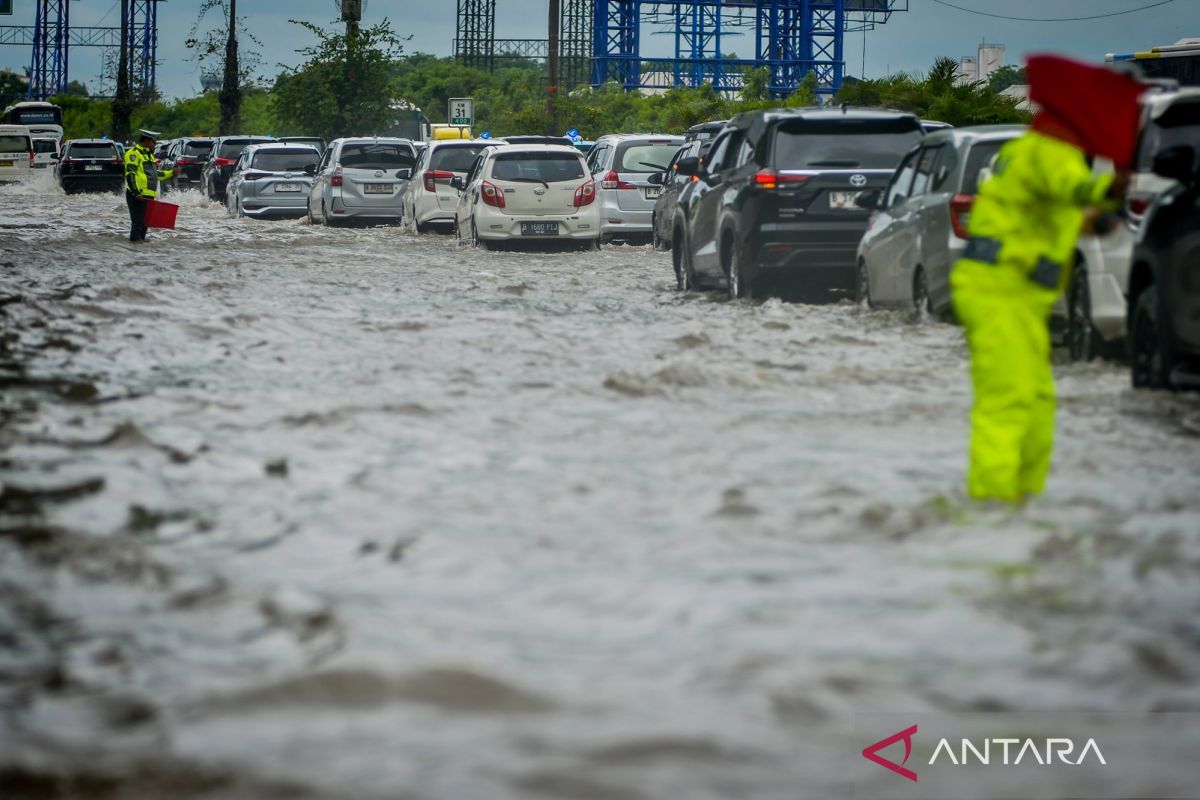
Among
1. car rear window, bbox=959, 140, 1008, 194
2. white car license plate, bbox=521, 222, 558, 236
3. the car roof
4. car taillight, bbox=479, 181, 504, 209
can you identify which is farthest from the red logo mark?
car taillight, bbox=479, 181, 504, 209

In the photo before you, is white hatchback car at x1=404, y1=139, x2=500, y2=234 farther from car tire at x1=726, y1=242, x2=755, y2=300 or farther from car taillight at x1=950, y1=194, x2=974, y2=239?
car taillight at x1=950, y1=194, x2=974, y2=239

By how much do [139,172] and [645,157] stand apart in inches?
292

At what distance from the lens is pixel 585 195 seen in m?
25.4

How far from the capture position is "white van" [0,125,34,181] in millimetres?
58062

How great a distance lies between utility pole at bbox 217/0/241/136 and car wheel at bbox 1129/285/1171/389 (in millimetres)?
56067

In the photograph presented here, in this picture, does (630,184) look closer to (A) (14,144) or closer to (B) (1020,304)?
(B) (1020,304)

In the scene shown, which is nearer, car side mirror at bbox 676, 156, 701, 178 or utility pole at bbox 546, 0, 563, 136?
car side mirror at bbox 676, 156, 701, 178

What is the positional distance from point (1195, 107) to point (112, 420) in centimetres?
606

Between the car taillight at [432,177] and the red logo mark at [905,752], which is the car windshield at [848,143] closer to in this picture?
the red logo mark at [905,752]

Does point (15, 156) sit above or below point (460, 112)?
below

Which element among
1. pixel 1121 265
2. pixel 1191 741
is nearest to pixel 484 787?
pixel 1191 741

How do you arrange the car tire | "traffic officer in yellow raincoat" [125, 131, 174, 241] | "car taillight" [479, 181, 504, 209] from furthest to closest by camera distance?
1. "traffic officer in yellow raincoat" [125, 131, 174, 241]
2. "car taillight" [479, 181, 504, 209]
3. the car tire

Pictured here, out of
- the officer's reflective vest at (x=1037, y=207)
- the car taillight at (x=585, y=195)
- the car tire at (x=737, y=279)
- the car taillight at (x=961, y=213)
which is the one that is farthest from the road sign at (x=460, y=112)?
the officer's reflective vest at (x=1037, y=207)

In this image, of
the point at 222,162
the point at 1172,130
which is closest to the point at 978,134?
the point at 1172,130
